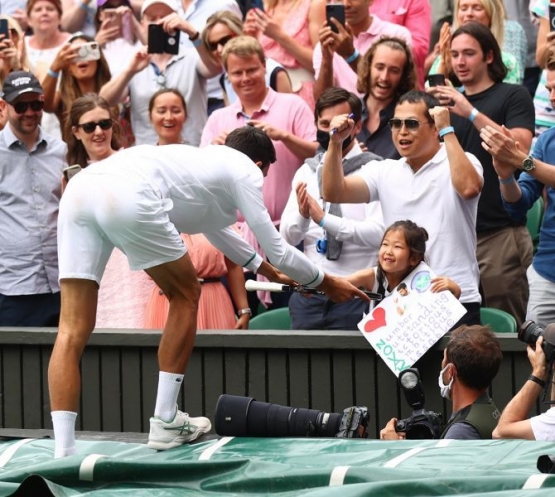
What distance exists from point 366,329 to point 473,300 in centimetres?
65

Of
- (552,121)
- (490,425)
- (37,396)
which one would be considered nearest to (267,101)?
(552,121)

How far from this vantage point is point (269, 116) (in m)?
9.10

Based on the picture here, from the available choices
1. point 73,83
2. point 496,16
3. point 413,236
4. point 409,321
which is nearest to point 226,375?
point 409,321

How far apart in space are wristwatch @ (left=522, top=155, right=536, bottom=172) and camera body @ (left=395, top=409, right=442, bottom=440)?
1828 millimetres

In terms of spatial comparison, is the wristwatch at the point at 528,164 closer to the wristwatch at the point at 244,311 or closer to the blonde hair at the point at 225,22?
the wristwatch at the point at 244,311

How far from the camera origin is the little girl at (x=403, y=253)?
7367 mm

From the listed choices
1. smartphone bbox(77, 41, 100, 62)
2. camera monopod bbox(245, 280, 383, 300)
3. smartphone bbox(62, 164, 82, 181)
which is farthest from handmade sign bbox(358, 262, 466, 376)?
smartphone bbox(77, 41, 100, 62)

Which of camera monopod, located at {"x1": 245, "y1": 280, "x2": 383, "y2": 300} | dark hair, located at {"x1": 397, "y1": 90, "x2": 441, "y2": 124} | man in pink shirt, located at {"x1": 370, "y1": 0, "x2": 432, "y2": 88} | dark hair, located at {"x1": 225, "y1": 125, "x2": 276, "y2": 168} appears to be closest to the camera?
dark hair, located at {"x1": 225, "y1": 125, "x2": 276, "y2": 168}

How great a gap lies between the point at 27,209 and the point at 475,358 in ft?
13.1

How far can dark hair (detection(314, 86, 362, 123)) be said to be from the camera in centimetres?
830

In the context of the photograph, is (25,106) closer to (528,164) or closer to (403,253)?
(403,253)

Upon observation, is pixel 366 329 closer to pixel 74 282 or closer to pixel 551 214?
pixel 551 214

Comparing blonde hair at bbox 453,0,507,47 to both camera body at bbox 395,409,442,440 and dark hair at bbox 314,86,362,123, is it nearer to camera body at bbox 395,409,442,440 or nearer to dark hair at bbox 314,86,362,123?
dark hair at bbox 314,86,362,123

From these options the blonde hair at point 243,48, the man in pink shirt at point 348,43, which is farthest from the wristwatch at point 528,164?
the blonde hair at point 243,48
